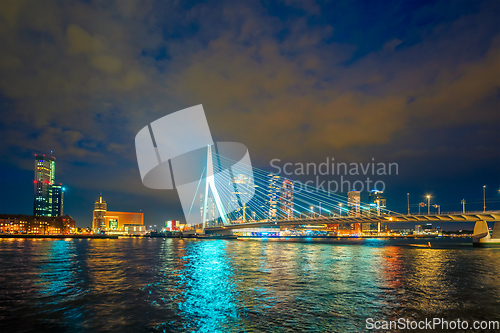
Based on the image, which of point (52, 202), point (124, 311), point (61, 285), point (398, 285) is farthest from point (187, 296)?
point (52, 202)

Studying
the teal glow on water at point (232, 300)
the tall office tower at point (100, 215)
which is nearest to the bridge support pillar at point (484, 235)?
the teal glow on water at point (232, 300)

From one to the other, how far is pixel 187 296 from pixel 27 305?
250 inches

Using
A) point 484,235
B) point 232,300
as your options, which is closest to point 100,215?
point 484,235

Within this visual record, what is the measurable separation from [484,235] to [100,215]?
194242 mm

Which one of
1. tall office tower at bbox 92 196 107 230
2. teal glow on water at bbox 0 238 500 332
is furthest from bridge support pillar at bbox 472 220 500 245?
tall office tower at bbox 92 196 107 230

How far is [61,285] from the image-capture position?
1675cm

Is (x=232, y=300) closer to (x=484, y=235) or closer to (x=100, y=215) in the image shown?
(x=484, y=235)

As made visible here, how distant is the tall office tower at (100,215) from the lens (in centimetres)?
19246

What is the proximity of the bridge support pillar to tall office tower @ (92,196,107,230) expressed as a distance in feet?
627

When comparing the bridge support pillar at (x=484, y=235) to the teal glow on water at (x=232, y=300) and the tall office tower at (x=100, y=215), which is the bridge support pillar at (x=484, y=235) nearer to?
the teal glow on water at (x=232, y=300)

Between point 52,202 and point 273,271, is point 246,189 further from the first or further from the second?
point 52,202

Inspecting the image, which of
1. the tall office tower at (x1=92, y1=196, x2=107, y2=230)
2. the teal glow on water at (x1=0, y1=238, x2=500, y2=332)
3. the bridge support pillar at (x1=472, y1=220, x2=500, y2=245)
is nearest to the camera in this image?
the teal glow on water at (x1=0, y1=238, x2=500, y2=332)

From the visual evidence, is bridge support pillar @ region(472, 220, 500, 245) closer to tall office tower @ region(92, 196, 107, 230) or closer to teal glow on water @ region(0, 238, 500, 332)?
teal glow on water @ region(0, 238, 500, 332)

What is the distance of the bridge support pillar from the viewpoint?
55.2 meters
